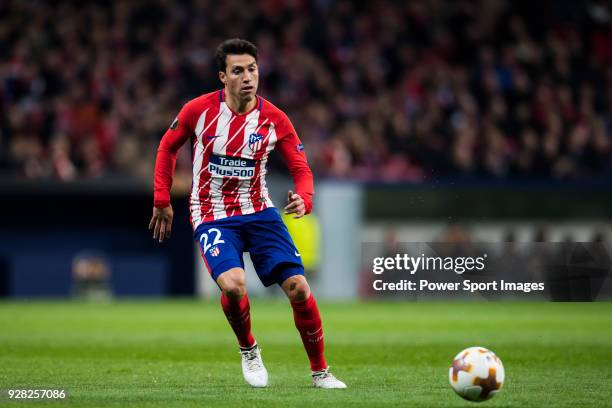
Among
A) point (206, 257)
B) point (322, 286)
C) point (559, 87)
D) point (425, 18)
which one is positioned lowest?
point (322, 286)

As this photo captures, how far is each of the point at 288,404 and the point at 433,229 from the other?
14337 millimetres

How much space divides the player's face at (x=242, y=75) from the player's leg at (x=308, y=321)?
4.08 feet

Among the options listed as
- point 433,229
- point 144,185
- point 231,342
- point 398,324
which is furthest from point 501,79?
point 231,342

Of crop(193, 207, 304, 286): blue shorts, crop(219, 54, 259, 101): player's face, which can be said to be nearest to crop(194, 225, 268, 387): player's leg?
crop(193, 207, 304, 286): blue shorts

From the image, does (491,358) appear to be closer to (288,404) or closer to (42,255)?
(288,404)

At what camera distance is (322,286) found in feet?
70.3

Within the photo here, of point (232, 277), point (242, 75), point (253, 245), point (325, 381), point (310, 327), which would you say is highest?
point (242, 75)

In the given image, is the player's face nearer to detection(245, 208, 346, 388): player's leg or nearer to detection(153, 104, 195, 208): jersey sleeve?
detection(153, 104, 195, 208): jersey sleeve

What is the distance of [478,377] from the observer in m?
6.71

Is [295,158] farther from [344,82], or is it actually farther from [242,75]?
[344,82]

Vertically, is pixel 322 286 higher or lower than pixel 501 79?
lower

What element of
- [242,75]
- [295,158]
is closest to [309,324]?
[295,158]

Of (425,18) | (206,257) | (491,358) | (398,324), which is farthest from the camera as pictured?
(425,18)

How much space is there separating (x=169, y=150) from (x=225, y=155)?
0.39m
